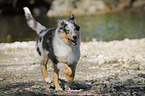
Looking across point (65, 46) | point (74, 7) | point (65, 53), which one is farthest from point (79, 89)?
point (74, 7)

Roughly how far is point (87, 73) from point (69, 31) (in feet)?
8.70

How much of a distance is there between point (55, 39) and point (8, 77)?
2.39 m

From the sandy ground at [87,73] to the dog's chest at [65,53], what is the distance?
27.9 inches

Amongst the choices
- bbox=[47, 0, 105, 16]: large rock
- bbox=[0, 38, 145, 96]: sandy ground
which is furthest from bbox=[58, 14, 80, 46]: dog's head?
bbox=[47, 0, 105, 16]: large rock

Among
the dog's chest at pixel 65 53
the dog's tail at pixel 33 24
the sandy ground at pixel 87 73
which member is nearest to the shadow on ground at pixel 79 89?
the sandy ground at pixel 87 73

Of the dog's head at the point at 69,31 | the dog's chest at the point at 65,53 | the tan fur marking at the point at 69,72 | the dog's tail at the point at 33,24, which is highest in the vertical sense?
the dog's tail at the point at 33,24

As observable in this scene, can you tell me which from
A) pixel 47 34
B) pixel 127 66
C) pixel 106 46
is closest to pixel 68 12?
pixel 106 46

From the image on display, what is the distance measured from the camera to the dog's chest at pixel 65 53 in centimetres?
505

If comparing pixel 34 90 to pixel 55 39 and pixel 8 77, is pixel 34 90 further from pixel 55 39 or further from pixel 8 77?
pixel 8 77

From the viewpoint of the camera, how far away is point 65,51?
16.5 ft

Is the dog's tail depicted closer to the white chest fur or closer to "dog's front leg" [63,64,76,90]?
the white chest fur

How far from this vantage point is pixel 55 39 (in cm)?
519

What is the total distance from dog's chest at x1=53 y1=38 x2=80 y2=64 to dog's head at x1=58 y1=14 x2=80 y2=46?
133mm

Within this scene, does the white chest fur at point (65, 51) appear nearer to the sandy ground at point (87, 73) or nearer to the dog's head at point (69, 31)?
the dog's head at point (69, 31)
